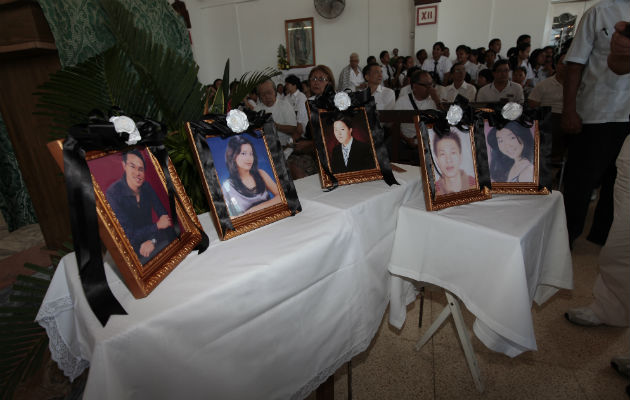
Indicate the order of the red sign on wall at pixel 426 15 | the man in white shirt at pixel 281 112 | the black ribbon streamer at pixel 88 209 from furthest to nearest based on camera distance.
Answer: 1. the red sign on wall at pixel 426 15
2. the man in white shirt at pixel 281 112
3. the black ribbon streamer at pixel 88 209

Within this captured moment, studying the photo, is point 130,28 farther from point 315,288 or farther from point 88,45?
point 315,288

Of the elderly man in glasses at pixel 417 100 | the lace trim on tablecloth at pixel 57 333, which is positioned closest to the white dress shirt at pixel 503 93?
the elderly man in glasses at pixel 417 100

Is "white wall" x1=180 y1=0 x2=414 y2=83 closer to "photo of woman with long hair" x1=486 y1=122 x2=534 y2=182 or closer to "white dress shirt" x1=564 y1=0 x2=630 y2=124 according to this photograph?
"white dress shirt" x1=564 y1=0 x2=630 y2=124

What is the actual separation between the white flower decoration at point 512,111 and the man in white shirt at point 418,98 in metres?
2.20

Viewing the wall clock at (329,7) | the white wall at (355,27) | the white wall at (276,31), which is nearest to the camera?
the white wall at (355,27)

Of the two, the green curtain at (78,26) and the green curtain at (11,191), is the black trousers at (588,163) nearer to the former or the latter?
the green curtain at (78,26)

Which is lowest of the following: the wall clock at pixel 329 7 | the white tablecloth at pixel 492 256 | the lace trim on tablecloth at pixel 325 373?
the lace trim on tablecloth at pixel 325 373

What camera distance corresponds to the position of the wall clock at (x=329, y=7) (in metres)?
8.29

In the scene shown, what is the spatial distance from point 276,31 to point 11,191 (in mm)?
7973

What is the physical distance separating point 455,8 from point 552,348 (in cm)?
817

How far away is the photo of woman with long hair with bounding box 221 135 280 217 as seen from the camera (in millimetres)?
1021

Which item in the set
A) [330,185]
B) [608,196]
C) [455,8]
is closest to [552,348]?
[330,185]

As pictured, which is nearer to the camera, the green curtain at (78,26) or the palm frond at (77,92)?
the palm frond at (77,92)

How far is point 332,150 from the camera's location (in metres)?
1.37
